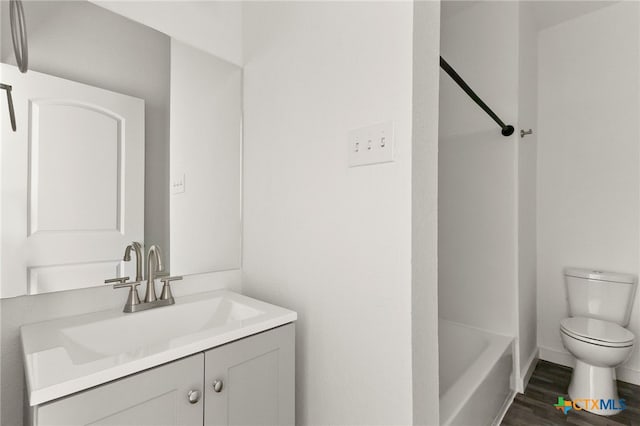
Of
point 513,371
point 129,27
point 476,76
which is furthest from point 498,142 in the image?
point 129,27

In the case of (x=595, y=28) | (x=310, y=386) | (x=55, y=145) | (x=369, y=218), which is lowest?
(x=310, y=386)

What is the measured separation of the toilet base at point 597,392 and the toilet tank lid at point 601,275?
1.80ft

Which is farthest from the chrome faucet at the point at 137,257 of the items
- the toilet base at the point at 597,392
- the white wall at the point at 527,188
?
the toilet base at the point at 597,392

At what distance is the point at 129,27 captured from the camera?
3.69ft

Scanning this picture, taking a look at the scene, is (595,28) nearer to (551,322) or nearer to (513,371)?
(551,322)

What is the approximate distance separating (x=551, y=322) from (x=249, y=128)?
255cm

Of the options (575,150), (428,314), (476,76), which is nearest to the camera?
(428,314)

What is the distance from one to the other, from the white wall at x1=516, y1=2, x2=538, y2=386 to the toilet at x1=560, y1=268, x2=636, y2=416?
0.23m

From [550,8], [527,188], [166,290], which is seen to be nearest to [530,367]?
[527,188]

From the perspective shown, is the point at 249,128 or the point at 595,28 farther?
the point at 595,28

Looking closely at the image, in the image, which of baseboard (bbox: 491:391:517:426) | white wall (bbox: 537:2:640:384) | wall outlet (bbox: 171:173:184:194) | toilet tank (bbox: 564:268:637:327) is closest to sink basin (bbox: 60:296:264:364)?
wall outlet (bbox: 171:173:184:194)

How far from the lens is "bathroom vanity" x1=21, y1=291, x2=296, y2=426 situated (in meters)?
0.64

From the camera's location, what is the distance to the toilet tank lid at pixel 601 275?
1.98 meters

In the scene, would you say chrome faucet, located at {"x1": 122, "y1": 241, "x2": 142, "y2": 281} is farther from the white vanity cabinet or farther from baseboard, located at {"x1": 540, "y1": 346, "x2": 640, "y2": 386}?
baseboard, located at {"x1": 540, "y1": 346, "x2": 640, "y2": 386}
